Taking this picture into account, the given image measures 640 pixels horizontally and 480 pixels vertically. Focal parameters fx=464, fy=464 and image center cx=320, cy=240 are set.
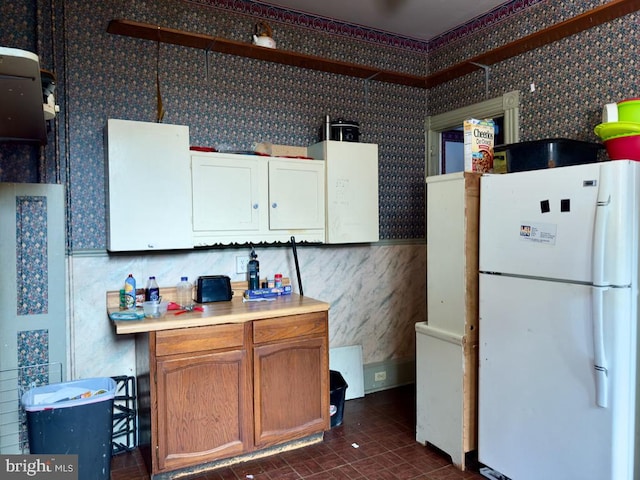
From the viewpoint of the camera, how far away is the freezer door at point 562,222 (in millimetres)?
1907

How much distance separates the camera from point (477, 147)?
272 cm

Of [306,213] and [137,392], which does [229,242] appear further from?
[137,392]

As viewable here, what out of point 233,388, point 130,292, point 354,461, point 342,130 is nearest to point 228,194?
point 130,292

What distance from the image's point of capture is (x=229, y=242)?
9.64ft

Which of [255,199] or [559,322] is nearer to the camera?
[559,322]

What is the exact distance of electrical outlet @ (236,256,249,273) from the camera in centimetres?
321

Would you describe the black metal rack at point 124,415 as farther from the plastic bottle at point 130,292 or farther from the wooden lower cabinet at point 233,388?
the plastic bottle at point 130,292

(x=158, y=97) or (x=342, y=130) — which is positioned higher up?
(x=158, y=97)

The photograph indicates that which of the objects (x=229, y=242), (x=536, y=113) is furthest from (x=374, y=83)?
(x=229, y=242)

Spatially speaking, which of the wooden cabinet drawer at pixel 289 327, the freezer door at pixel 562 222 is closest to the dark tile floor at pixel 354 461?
the wooden cabinet drawer at pixel 289 327

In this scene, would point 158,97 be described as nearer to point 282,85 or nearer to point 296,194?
point 282,85

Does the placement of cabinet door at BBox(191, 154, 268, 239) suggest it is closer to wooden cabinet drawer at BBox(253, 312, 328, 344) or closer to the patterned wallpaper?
the patterned wallpaper

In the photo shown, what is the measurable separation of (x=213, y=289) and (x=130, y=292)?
49 centimetres

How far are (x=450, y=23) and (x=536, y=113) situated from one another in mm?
1068
